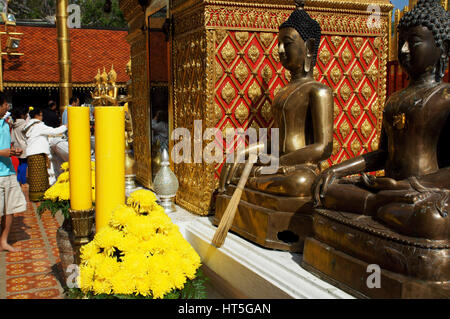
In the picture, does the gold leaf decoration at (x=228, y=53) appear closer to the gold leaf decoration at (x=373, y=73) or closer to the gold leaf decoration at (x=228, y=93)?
the gold leaf decoration at (x=228, y=93)

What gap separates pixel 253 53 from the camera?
3629 millimetres

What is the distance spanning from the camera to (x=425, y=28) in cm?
202

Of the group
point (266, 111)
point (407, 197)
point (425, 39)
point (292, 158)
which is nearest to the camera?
point (407, 197)

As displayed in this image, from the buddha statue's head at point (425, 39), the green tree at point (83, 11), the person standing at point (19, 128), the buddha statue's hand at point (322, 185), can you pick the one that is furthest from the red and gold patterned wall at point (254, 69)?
the green tree at point (83, 11)

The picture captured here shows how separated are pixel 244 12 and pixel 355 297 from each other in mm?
2389

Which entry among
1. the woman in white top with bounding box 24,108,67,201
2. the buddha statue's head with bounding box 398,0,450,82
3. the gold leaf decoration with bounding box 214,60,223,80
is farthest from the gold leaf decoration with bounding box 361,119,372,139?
the woman in white top with bounding box 24,108,67,201

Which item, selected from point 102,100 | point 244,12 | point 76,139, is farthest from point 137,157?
point 76,139

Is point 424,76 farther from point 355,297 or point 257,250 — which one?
point 257,250

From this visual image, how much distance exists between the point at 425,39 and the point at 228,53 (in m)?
1.75

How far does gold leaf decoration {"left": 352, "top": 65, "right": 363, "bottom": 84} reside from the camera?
3973mm

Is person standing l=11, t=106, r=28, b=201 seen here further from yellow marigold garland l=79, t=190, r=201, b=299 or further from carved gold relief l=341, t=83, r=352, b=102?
yellow marigold garland l=79, t=190, r=201, b=299

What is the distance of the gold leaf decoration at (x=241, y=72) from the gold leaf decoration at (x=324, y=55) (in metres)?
0.69

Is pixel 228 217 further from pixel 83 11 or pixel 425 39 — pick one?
pixel 83 11

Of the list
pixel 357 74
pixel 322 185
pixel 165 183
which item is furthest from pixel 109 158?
pixel 357 74
